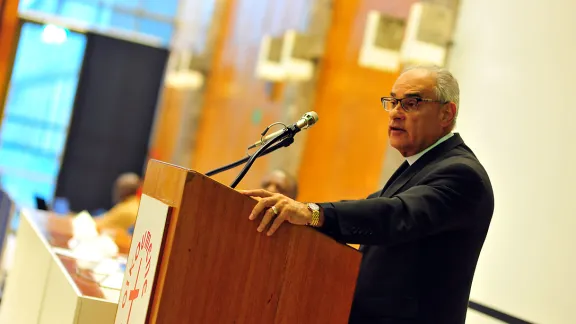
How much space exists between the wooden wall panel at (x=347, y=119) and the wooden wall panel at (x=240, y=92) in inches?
45.2

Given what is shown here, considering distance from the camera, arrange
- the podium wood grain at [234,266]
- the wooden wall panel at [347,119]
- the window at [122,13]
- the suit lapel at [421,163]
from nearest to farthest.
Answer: the podium wood grain at [234,266] → the suit lapel at [421,163] → the wooden wall panel at [347,119] → the window at [122,13]

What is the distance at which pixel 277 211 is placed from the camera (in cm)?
239

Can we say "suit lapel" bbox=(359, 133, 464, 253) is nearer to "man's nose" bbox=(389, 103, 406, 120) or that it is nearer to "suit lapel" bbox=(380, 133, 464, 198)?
"suit lapel" bbox=(380, 133, 464, 198)

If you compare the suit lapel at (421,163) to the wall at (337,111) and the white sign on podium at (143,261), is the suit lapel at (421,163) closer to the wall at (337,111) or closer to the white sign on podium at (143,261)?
the white sign on podium at (143,261)

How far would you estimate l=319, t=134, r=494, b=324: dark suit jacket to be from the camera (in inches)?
101

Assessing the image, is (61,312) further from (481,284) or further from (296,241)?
(481,284)

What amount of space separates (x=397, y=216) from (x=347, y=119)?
208 inches

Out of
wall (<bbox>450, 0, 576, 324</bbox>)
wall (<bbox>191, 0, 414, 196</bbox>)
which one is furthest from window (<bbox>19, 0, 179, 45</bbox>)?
wall (<bbox>450, 0, 576, 324</bbox>)

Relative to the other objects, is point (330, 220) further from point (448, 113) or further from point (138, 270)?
point (448, 113)

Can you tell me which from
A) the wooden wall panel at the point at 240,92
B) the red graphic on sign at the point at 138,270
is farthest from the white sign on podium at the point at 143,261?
the wooden wall panel at the point at 240,92

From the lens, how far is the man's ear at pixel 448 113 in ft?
9.61

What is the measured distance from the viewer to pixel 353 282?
2596 mm

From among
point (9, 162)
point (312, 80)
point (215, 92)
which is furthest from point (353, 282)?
point (9, 162)

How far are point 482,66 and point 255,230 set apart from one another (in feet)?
11.2
